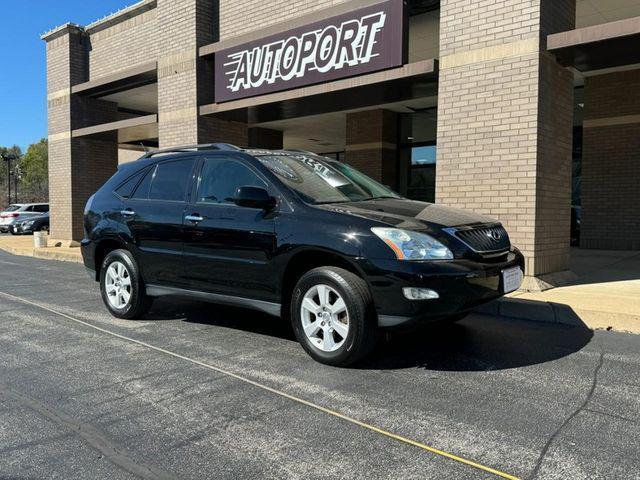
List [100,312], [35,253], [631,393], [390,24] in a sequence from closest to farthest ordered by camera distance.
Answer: [631,393] → [100,312] → [390,24] → [35,253]

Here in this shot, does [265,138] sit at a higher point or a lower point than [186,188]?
higher

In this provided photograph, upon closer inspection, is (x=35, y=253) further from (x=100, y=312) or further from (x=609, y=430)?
(x=609, y=430)

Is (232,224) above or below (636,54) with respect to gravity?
below

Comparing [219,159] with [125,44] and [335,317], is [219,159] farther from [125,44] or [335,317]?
[125,44]

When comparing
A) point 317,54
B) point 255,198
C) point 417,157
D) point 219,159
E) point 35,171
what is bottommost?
point 255,198

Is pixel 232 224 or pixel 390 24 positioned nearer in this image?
pixel 232 224

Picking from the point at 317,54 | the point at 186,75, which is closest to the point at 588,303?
the point at 317,54

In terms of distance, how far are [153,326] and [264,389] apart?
7.96ft

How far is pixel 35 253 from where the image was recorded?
15.1 metres

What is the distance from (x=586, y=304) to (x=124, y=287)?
5150 mm

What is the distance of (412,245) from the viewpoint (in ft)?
13.4

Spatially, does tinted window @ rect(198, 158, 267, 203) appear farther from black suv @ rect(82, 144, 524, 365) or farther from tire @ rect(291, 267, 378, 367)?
tire @ rect(291, 267, 378, 367)

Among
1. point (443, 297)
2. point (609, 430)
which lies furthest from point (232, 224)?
point (609, 430)

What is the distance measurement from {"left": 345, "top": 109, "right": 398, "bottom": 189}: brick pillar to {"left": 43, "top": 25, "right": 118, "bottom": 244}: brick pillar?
7095 millimetres
